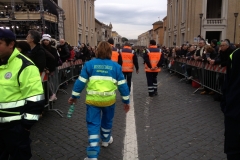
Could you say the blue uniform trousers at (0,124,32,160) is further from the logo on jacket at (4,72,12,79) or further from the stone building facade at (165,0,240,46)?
the stone building facade at (165,0,240,46)

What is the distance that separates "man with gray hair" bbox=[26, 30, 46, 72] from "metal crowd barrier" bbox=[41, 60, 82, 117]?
51 cm

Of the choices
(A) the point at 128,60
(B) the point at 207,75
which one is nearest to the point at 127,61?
(A) the point at 128,60

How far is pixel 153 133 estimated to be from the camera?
4.95m

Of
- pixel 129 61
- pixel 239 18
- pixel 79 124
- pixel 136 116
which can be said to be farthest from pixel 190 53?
pixel 239 18

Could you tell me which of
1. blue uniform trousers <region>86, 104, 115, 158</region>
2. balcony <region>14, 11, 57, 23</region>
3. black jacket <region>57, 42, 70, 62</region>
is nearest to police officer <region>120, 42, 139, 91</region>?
black jacket <region>57, 42, 70, 62</region>

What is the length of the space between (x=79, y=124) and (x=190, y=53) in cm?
943

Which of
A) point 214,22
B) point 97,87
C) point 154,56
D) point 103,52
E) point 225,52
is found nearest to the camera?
point 97,87

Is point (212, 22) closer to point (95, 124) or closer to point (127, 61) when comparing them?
point (127, 61)

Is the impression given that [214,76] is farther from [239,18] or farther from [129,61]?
[239,18]

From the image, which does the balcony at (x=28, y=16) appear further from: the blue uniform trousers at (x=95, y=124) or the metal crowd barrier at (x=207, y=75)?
the blue uniform trousers at (x=95, y=124)

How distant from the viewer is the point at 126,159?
3.81 meters

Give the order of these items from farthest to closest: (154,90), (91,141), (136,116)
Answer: (154,90)
(136,116)
(91,141)

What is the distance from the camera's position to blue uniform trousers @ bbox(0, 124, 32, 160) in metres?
2.46

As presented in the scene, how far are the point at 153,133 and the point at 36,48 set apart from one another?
10.2ft
